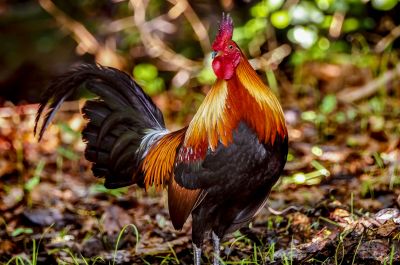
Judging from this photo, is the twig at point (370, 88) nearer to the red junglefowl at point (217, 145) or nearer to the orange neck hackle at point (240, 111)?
the red junglefowl at point (217, 145)

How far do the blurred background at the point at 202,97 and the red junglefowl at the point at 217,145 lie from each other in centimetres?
55

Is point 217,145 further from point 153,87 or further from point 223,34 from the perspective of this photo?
point 153,87

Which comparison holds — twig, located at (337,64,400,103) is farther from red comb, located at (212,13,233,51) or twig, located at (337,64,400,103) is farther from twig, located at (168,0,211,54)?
red comb, located at (212,13,233,51)

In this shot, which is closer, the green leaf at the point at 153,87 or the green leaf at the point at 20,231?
the green leaf at the point at 20,231

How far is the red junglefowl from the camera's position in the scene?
3469 millimetres

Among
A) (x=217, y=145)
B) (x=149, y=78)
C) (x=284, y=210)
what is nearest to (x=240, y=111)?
(x=217, y=145)

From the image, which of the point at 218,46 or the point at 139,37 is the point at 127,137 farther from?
the point at 139,37

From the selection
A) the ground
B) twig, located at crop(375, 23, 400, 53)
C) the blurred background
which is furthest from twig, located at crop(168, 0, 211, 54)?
twig, located at crop(375, 23, 400, 53)

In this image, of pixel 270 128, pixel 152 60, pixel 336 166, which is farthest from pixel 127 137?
pixel 152 60

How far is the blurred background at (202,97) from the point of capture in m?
4.85

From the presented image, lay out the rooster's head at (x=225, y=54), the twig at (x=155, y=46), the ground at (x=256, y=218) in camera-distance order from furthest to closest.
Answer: the twig at (x=155, y=46), the ground at (x=256, y=218), the rooster's head at (x=225, y=54)

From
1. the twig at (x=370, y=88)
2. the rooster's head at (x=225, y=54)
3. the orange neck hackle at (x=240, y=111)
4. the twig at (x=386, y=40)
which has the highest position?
the rooster's head at (x=225, y=54)

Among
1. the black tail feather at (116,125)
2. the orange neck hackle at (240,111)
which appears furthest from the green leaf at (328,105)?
the orange neck hackle at (240,111)

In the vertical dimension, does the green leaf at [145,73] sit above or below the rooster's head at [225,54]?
below
